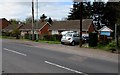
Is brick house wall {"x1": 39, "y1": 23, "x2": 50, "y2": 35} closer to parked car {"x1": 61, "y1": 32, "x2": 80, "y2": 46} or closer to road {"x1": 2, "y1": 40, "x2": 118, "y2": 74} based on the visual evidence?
parked car {"x1": 61, "y1": 32, "x2": 80, "y2": 46}

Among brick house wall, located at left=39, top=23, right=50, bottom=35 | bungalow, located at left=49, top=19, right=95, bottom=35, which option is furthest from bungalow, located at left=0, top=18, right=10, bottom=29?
bungalow, located at left=49, top=19, right=95, bottom=35

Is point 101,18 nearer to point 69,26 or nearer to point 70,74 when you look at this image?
point 69,26

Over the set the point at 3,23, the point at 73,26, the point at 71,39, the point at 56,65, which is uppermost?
the point at 3,23

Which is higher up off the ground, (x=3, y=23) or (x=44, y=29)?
(x=3, y=23)

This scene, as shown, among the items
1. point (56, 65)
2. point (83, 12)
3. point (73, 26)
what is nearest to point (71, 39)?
point (56, 65)

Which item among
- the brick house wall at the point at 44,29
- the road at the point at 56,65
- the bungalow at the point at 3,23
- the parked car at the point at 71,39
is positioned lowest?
the road at the point at 56,65

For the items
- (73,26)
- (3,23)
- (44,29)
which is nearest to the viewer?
(73,26)

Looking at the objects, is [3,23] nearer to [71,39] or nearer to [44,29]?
[44,29]

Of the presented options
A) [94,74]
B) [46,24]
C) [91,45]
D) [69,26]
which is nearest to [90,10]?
[46,24]

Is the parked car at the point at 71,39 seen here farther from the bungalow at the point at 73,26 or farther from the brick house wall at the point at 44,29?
the brick house wall at the point at 44,29

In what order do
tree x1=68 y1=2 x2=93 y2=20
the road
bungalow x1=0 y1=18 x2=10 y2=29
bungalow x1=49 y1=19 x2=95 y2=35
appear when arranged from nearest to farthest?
the road → bungalow x1=49 y1=19 x2=95 y2=35 → tree x1=68 y1=2 x2=93 y2=20 → bungalow x1=0 y1=18 x2=10 y2=29

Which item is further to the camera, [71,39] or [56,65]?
[71,39]

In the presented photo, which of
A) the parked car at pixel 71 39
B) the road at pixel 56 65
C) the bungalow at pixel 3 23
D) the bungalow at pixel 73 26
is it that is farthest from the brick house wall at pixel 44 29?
the road at pixel 56 65

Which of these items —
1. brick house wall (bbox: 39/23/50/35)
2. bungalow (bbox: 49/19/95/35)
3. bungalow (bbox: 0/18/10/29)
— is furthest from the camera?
bungalow (bbox: 0/18/10/29)
